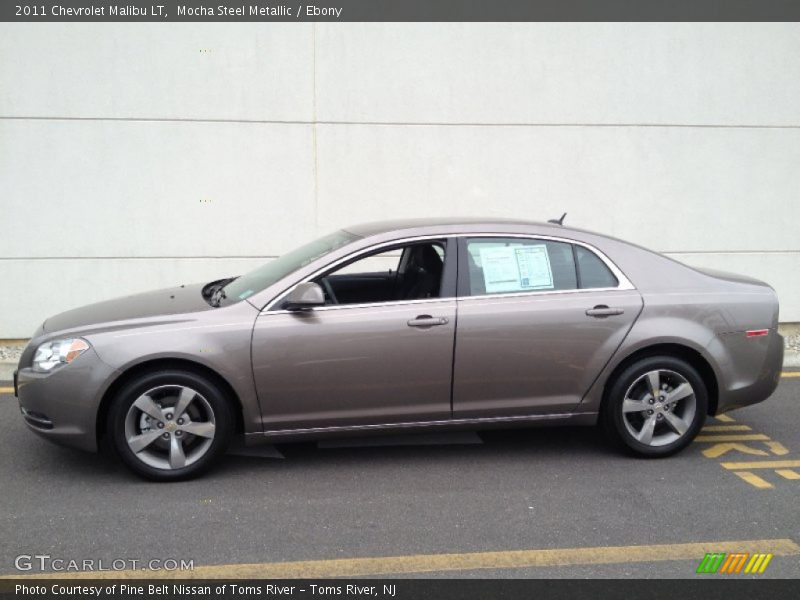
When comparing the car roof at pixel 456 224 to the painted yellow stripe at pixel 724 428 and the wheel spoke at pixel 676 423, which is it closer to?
the wheel spoke at pixel 676 423

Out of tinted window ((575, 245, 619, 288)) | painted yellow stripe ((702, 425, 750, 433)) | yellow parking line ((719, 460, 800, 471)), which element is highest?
tinted window ((575, 245, 619, 288))

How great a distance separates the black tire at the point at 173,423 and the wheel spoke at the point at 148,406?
0.03 m

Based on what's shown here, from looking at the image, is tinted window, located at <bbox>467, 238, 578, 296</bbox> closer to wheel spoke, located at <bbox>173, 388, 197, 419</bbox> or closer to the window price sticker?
the window price sticker

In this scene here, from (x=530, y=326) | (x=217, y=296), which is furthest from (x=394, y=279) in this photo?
(x=217, y=296)

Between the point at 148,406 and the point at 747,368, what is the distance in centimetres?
361

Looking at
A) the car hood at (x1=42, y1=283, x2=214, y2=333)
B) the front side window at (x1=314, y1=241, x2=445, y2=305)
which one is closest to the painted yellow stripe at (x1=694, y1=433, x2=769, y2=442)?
the front side window at (x1=314, y1=241, x2=445, y2=305)

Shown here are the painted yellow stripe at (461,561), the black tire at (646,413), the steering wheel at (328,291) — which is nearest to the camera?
the painted yellow stripe at (461,561)

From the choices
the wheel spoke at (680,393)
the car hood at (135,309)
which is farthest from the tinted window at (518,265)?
the car hood at (135,309)

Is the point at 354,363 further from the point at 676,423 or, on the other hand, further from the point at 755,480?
the point at 755,480

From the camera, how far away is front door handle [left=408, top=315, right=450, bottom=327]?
15.3 feet

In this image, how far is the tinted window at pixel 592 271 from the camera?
496 centimetres

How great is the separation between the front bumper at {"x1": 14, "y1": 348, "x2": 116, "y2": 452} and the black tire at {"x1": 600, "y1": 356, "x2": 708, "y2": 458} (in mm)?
2917

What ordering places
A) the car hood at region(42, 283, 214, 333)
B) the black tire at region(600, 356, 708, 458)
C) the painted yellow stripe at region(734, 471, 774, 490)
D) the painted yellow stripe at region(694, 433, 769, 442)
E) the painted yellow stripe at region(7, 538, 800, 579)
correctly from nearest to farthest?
the painted yellow stripe at region(7, 538, 800, 579), the painted yellow stripe at region(734, 471, 774, 490), the car hood at region(42, 283, 214, 333), the black tire at region(600, 356, 708, 458), the painted yellow stripe at region(694, 433, 769, 442)
